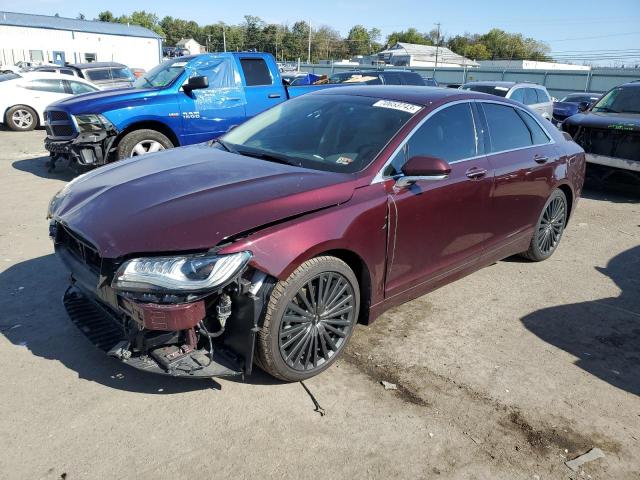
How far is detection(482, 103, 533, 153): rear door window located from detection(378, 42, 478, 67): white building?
7393 centimetres

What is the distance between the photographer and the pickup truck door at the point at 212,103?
810 cm

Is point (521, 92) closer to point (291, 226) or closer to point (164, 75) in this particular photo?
point (164, 75)

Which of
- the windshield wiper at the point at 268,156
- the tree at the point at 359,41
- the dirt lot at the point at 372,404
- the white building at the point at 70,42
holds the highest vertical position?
the tree at the point at 359,41

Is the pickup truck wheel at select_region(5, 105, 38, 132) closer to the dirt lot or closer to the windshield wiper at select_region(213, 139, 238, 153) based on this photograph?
the dirt lot

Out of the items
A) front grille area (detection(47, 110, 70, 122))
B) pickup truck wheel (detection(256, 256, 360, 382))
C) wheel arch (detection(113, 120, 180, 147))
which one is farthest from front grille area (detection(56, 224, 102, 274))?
front grille area (detection(47, 110, 70, 122))

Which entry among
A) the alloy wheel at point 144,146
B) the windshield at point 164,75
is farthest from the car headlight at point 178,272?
the windshield at point 164,75

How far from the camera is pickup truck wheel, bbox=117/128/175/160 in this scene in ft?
24.7

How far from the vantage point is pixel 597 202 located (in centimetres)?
852

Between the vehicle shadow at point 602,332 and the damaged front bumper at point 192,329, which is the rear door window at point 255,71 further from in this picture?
the damaged front bumper at point 192,329

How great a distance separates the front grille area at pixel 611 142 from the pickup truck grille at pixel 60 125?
825cm

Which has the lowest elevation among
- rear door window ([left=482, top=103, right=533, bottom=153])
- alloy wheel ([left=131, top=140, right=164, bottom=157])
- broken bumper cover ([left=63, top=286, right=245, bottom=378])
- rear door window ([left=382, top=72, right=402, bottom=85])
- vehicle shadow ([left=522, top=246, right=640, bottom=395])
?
vehicle shadow ([left=522, top=246, right=640, bottom=395])

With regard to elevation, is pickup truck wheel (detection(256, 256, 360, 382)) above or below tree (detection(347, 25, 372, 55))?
below

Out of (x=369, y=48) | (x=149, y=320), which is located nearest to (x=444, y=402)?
(x=149, y=320)

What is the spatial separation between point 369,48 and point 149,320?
136187 millimetres
